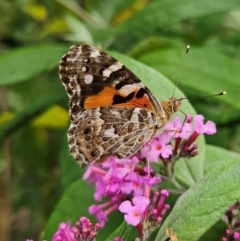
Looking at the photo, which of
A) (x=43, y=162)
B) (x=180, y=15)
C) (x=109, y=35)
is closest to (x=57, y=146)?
(x=43, y=162)

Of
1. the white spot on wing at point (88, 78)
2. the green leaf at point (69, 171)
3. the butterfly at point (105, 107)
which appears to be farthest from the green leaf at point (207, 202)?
the green leaf at point (69, 171)

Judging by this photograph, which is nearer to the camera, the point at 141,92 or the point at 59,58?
the point at 141,92

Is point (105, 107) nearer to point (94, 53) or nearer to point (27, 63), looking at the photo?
point (94, 53)

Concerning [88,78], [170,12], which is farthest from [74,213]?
[170,12]

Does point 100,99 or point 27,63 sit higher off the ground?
point 27,63

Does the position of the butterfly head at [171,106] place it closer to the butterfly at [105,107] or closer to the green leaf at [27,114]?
the butterfly at [105,107]

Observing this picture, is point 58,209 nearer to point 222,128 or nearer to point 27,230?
point 222,128
